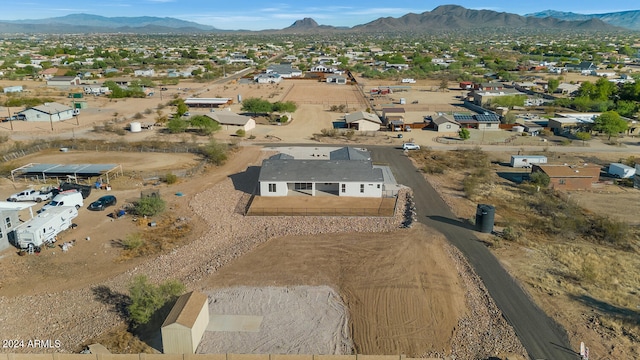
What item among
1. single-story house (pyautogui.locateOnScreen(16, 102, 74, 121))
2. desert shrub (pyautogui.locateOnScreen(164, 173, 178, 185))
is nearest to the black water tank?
desert shrub (pyautogui.locateOnScreen(164, 173, 178, 185))

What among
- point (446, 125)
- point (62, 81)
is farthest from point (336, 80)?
point (62, 81)

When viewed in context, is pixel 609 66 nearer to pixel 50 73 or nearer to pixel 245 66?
pixel 245 66

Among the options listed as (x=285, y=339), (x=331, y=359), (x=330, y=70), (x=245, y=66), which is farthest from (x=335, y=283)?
(x=245, y=66)

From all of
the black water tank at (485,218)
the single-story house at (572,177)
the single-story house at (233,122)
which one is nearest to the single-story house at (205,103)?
the single-story house at (233,122)

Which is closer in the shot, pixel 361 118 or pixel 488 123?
pixel 361 118

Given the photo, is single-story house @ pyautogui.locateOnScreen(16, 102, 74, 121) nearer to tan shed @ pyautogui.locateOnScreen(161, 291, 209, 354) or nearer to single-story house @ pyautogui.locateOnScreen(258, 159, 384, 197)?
single-story house @ pyautogui.locateOnScreen(258, 159, 384, 197)

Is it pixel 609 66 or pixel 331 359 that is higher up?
pixel 609 66

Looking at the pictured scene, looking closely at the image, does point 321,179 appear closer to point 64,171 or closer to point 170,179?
point 170,179
